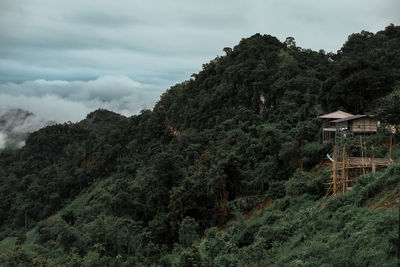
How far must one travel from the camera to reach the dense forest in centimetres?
1239

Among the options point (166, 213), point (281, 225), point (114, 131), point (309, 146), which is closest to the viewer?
point (281, 225)

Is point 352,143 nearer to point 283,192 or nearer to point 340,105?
point 283,192

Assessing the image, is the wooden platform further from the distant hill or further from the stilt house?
the distant hill

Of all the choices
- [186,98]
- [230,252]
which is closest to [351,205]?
[230,252]

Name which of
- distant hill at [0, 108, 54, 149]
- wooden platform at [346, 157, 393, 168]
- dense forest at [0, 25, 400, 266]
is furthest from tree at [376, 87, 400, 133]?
distant hill at [0, 108, 54, 149]

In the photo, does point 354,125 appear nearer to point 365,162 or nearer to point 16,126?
point 365,162

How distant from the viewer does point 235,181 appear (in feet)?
85.7

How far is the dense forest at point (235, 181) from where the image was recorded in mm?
12391

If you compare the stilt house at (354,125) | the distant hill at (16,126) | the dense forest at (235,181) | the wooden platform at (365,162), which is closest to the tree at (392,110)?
the dense forest at (235,181)

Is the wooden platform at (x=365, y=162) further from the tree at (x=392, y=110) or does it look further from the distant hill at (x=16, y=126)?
the distant hill at (x=16, y=126)

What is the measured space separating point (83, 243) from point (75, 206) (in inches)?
1018

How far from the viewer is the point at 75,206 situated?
45875 millimetres

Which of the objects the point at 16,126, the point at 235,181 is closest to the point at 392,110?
the point at 235,181

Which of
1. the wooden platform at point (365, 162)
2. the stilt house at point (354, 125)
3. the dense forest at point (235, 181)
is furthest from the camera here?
the stilt house at point (354, 125)
